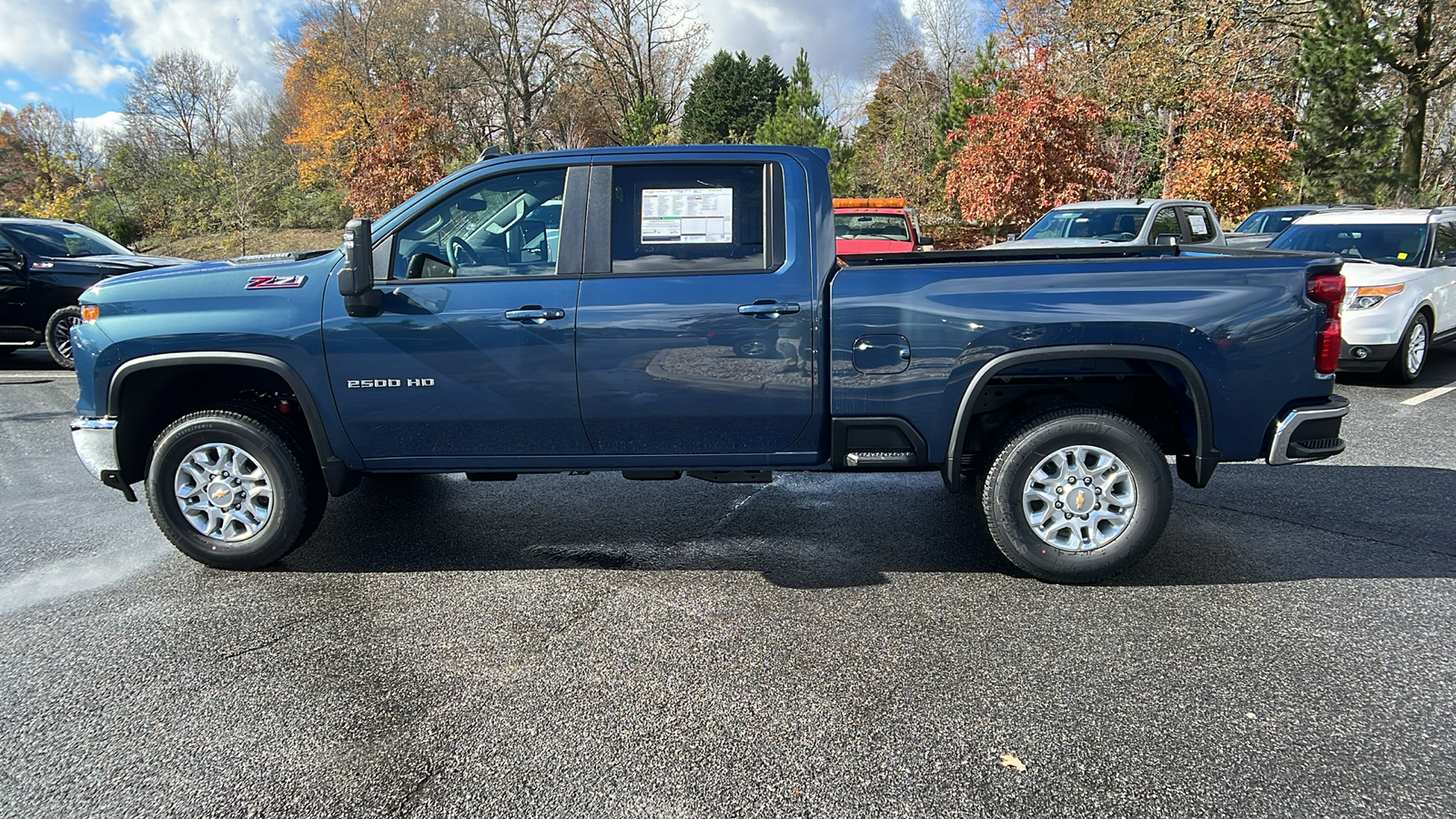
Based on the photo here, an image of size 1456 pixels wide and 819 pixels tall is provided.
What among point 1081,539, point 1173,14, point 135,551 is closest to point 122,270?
point 135,551

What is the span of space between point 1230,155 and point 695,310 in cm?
1881

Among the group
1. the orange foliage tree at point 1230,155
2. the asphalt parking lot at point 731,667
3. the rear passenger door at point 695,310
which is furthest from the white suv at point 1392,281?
the orange foliage tree at point 1230,155

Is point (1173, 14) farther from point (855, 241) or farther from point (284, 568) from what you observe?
point (284, 568)

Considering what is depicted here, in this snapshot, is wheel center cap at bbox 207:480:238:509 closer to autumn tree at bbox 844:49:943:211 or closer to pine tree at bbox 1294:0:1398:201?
autumn tree at bbox 844:49:943:211

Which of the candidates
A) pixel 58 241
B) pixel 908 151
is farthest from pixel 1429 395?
pixel 908 151

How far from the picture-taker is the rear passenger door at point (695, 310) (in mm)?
3953

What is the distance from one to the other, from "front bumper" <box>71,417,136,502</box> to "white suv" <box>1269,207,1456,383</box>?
9.20 m

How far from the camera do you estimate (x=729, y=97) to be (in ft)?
153

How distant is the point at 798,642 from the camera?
11.7 ft

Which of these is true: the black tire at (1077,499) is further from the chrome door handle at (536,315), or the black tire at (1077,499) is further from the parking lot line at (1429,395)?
the parking lot line at (1429,395)

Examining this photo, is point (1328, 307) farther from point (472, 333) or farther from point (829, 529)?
point (472, 333)

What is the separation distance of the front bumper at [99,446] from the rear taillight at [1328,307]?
5395 mm

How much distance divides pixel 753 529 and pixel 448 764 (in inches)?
95.5

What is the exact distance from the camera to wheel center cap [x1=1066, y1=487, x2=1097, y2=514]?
4.00 metres
